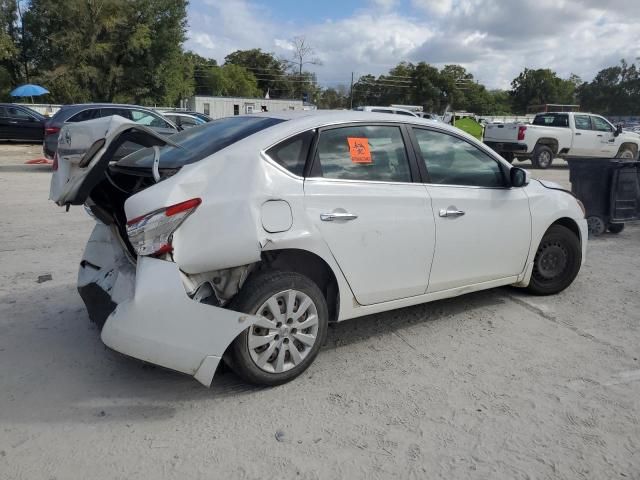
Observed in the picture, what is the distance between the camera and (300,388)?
337 cm

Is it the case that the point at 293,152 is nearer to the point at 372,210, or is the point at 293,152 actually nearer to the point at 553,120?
the point at 372,210

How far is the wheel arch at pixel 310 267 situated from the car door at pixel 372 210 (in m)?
0.11

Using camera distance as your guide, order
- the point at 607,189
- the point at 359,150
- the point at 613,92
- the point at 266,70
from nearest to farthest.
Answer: the point at 359,150 < the point at 607,189 < the point at 266,70 < the point at 613,92

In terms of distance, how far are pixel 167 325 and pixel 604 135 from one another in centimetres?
1920

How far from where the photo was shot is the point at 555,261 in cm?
505

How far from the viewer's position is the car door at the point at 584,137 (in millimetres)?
18250

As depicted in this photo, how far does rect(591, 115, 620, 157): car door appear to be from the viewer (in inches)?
725

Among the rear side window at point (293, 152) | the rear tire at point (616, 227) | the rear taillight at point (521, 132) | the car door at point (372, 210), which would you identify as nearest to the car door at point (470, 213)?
the car door at point (372, 210)

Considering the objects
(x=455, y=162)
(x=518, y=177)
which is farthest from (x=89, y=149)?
(x=518, y=177)

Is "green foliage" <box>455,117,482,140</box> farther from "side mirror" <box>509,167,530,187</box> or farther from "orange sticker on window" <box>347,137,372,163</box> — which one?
"orange sticker on window" <box>347,137,372,163</box>

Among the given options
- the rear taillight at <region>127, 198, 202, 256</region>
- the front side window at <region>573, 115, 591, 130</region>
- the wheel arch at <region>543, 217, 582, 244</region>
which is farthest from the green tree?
the rear taillight at <region>127, 198, 202, 256</region>

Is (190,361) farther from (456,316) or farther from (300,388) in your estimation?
(456,316)

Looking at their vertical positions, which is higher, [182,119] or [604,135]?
[604,135]

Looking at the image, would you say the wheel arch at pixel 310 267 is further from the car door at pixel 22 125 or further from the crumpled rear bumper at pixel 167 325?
the car door at pixel 22 125
